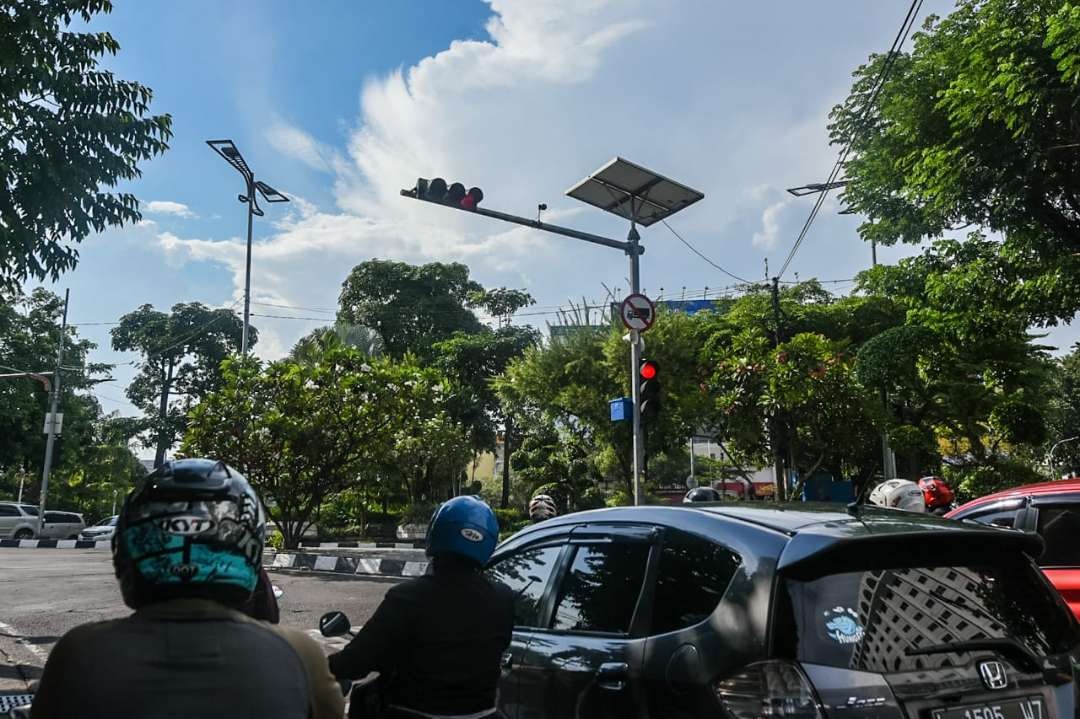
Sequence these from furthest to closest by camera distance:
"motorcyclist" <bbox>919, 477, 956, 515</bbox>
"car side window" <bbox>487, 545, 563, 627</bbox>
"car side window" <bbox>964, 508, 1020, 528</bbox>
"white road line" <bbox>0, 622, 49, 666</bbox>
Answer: "white road line" <bbox>0, 622, 49, 666</bbox> → "motorcyclist" <bbox>919, 477, 956, 515</bbox> → "car side window" <bbox>964, 508, 1020, 528</bbox> → "car side window" <bbox>487, 545, 563, 627</bbox>

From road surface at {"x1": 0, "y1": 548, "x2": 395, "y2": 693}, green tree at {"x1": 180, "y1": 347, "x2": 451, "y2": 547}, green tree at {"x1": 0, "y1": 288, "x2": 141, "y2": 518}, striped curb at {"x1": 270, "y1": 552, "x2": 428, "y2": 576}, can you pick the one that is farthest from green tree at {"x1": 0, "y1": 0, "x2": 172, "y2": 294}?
green tree at {"x1": 0, "y1": 288, "x2": 141, "y2": 518}

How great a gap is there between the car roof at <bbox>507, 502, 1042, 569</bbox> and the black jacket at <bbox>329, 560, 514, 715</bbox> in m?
0.88

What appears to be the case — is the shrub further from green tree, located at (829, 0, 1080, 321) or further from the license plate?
the license plate

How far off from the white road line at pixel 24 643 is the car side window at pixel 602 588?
5.97m

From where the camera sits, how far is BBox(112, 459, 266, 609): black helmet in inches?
59.0

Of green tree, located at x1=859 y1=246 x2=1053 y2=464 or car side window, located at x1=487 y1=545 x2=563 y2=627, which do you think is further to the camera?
green tree, located at x1=859 y1=246 x2=1053 y2=464

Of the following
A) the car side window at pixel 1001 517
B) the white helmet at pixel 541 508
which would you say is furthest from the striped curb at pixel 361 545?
the car side window at pixel 1001 517

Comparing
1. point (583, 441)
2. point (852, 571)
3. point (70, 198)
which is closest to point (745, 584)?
point (852, 571)

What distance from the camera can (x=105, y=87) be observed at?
775cm

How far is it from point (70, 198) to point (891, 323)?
27444mm

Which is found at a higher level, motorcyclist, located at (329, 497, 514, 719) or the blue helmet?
the blue helmet

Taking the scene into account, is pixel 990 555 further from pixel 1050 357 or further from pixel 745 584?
pixel 1050 357

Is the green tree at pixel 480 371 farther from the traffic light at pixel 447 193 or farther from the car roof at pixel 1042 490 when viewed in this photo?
the car roof at pixel 1042 490

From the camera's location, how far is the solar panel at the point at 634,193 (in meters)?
12.6
